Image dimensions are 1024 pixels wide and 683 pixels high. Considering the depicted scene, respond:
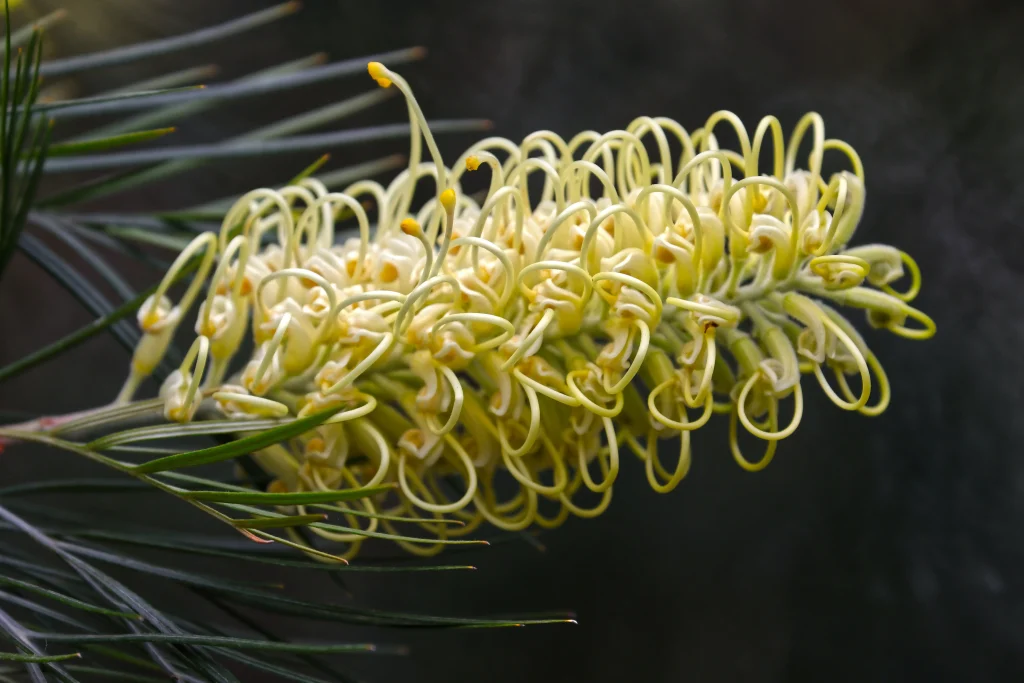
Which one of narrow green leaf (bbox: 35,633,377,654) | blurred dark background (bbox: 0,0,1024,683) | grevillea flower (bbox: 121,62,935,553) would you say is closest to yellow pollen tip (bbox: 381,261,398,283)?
grevillea flower (bbox: 121,62,935,553)

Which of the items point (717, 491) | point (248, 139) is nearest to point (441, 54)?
point (248, 139)

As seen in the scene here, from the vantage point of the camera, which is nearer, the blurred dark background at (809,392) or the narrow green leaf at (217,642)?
the narrow green leaf at (217,642)

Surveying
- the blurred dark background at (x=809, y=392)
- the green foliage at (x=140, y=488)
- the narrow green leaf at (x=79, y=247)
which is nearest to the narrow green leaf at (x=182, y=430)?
the green foliage at (x=140, y=488)

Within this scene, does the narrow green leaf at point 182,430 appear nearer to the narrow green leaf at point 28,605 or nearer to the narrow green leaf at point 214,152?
the narrow green leaf at point 28,605

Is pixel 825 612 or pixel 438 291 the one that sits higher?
pixel 438 291

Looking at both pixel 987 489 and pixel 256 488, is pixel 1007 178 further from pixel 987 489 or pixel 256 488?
pixel 256 488

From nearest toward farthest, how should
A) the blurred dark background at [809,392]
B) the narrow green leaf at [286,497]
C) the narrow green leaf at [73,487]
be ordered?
the narrow green leaf at [286,497] < the narrow green leaf at [73,487] < the blurred dark background at [809,392]

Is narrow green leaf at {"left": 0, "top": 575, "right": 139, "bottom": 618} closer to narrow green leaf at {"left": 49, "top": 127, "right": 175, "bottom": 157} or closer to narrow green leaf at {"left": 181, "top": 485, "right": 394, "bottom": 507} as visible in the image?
narrow green leaf at {"left": 181, "top": 485, "right": 394, "bottom": 507}
